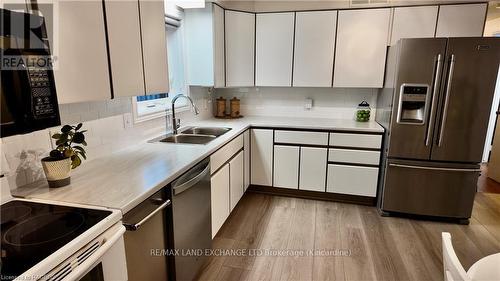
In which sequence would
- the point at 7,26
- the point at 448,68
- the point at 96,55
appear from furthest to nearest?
the point at 448,68
the point at 96,55
the point at 7,26

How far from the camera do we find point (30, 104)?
3.25ft

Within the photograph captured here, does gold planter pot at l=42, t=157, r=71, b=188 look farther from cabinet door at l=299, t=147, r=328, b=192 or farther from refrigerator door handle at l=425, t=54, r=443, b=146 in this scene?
refrigerator door handle at l=425, t=54, r=443, b=146

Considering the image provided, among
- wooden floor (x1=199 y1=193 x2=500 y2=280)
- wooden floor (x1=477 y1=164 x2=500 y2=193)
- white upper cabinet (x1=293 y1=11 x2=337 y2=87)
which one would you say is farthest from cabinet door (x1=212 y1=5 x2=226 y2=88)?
wooden floor (x1=477 y1=164 x2=500 y2=193)

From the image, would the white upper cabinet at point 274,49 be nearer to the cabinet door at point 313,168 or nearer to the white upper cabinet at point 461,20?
the cabinet door at point 313,168

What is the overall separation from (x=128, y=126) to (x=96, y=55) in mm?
854

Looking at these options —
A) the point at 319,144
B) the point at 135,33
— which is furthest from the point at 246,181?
the point at 135,33

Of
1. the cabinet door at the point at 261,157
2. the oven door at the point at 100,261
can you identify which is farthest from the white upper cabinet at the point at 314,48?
the oven door at the point at 100,261

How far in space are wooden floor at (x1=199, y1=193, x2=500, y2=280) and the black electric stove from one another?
1246 millimetres

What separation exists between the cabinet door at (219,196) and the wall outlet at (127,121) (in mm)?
729

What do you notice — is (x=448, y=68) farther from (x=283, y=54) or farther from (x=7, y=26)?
(x=7, y=26)

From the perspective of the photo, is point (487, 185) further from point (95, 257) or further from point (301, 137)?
point (95, 257)

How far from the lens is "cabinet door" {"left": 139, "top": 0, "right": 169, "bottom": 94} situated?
1657 millimetres

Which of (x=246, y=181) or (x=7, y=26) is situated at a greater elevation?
(x=7, y=26)

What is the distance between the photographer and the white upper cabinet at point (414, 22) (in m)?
2.89
